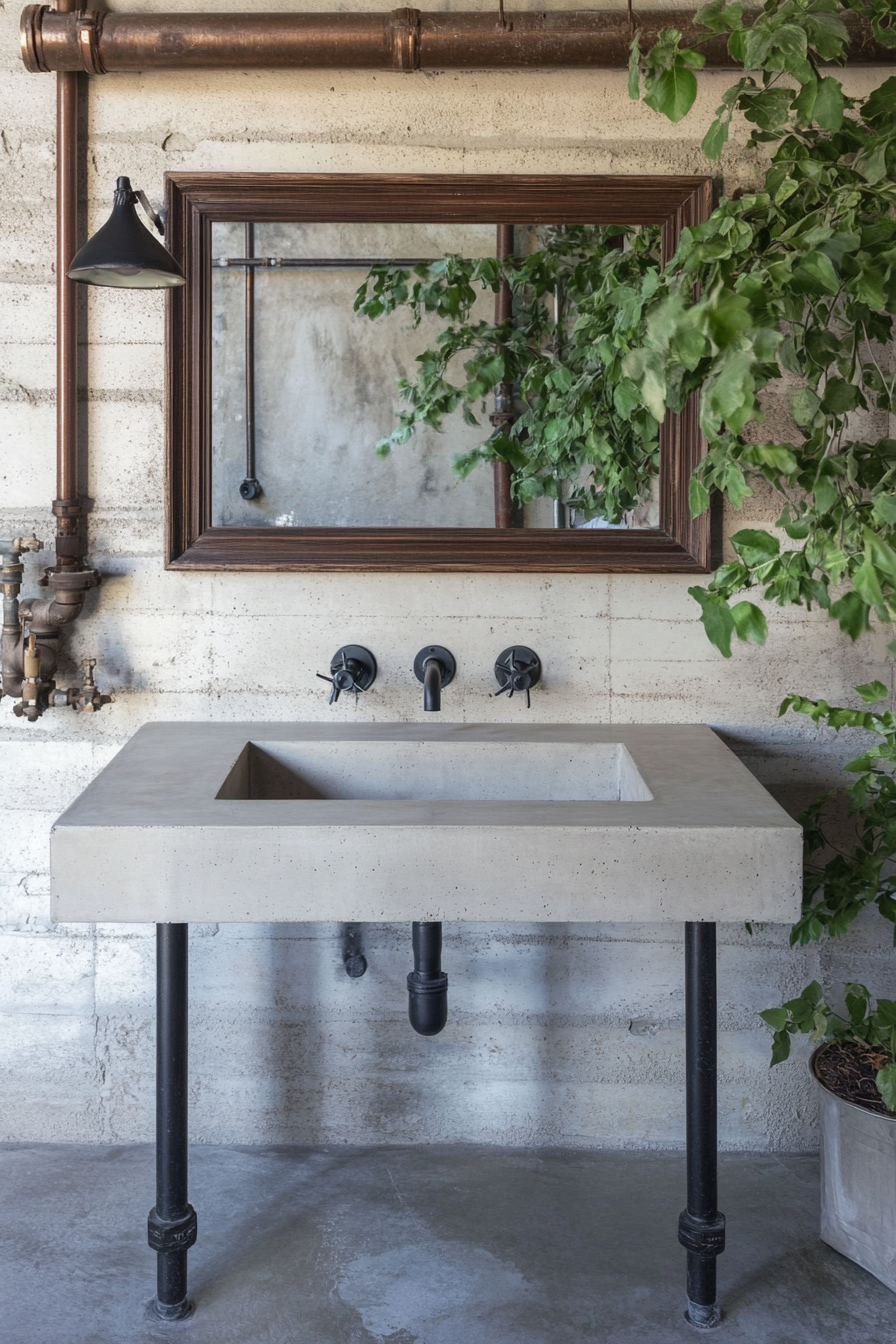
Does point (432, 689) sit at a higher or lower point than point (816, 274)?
lower

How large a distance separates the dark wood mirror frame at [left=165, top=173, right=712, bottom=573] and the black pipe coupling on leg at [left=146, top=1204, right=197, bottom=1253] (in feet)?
3.65

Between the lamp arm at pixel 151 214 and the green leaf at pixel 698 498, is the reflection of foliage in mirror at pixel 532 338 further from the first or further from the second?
the green leaf at pixel 698 498

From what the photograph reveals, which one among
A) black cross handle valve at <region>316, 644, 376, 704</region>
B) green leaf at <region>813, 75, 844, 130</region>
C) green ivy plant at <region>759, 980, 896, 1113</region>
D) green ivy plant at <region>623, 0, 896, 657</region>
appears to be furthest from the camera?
black cross handle valve at <region>316, 644, 376, 704</region>

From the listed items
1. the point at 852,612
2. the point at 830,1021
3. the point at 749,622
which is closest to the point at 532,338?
the point at 749,622

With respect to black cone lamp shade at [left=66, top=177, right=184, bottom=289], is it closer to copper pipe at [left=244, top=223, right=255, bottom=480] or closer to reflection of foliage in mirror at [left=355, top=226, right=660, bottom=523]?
copper pipe at [left=244, top=223, right=255, bottom=480]

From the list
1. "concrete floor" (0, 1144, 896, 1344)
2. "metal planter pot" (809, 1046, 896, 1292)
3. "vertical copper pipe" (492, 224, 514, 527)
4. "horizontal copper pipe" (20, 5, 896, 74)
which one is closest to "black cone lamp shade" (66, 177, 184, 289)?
"horizontal copper pipe" (20, 5, 896, 74)

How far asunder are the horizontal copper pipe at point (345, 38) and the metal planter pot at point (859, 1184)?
1840 millimetres

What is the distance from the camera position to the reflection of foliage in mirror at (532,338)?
2096 mm

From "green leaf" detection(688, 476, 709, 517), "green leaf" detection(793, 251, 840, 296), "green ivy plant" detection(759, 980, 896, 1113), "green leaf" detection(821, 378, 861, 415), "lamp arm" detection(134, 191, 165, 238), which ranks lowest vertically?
"green ivy plant" detection(759, 980, 896, 1113)

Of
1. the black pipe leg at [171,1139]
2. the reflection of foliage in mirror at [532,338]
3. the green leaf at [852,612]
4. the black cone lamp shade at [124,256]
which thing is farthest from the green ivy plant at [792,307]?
the black pipe leg at [171,1139]

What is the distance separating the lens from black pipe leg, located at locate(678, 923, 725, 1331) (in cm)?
176

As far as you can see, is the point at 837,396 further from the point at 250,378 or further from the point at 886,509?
the point at 250,378

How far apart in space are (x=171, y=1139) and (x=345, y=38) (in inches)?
73.7

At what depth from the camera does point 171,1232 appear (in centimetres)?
177
